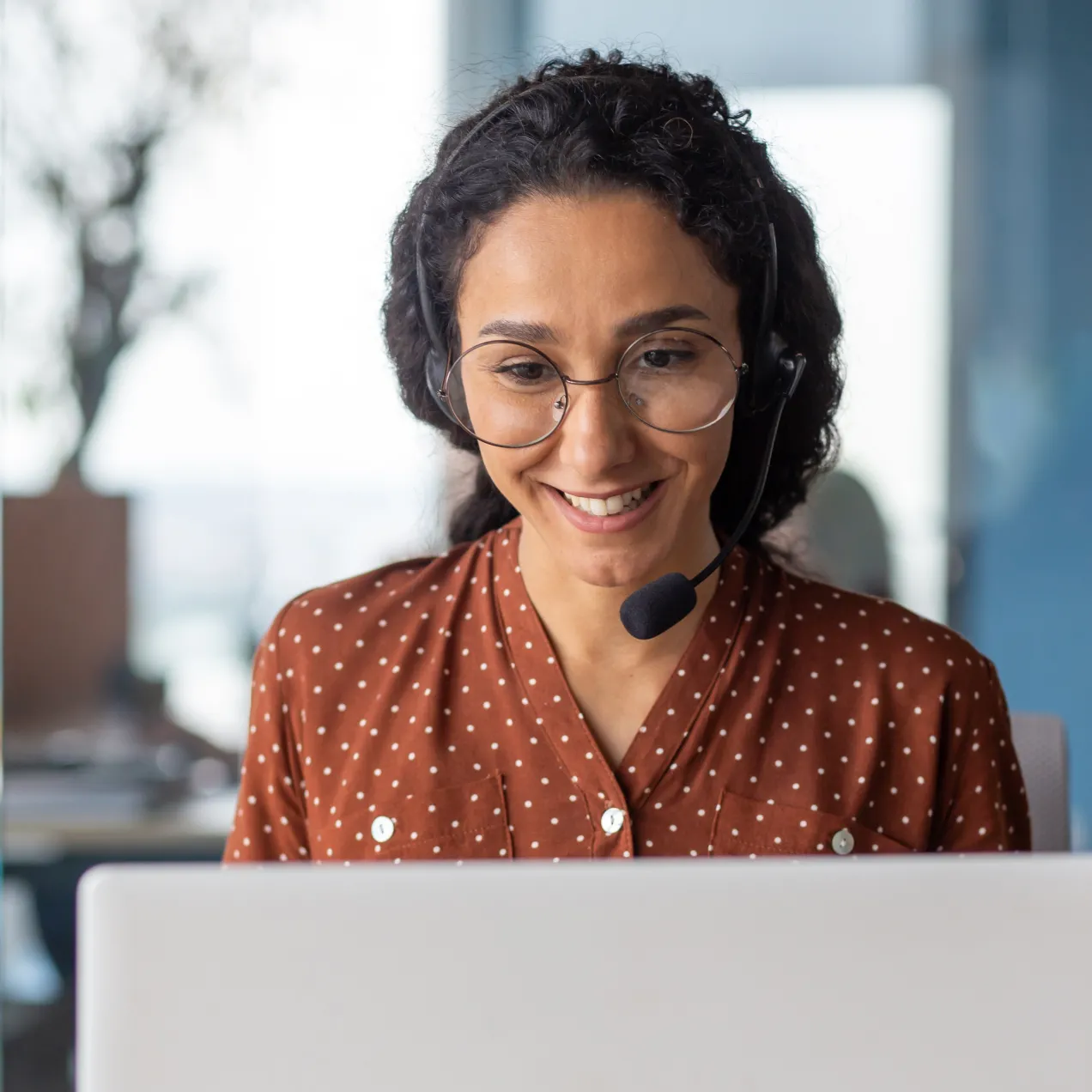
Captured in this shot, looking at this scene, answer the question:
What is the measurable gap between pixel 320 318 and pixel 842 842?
228cm

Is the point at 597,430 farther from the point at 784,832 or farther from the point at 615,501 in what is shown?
the point at 784,832

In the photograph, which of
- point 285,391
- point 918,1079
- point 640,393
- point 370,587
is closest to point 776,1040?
point 918,1079

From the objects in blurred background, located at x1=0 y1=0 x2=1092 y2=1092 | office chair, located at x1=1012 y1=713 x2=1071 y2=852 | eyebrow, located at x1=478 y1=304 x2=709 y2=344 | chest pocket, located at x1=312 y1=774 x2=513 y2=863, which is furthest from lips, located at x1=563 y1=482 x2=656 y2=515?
blurred background, located at x1=0 y1=0 x2=1092 y2=1092

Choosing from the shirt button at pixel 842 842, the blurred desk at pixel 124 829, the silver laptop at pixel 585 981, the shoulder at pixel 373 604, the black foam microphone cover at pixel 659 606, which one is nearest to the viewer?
the silver laptop at pixel 585 981

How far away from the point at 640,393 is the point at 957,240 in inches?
88.2

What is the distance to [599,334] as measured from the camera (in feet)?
3.25

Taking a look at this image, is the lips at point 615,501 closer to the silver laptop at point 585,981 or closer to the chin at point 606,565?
the chin at point 606,565

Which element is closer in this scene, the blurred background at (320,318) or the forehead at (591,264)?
A: the forehead at (591,264)

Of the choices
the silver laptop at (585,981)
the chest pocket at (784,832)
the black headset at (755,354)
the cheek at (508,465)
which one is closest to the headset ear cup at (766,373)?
the black headset at (755,354)

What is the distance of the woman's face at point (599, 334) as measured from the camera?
99 centimetres

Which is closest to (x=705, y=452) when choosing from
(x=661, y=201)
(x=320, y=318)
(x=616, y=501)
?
(x=616, y=501)

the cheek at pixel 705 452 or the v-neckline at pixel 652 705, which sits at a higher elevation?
the cheek at pixel 705 452

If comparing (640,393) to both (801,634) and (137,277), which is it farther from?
(137,277)

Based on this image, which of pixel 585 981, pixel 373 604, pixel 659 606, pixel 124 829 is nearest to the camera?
pixel 585 981
